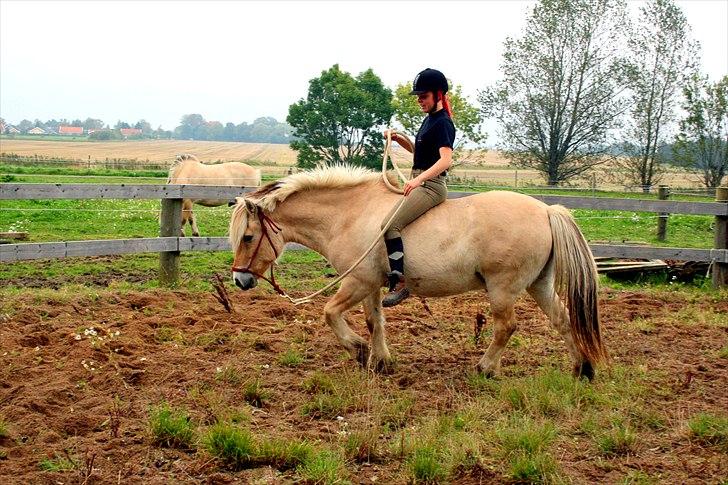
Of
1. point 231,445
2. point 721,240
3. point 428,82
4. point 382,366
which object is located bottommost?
point 382,366

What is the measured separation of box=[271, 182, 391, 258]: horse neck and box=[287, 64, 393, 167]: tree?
34932mm

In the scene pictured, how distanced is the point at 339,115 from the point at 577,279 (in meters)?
37.1

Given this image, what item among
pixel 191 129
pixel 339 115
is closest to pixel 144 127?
pixel 191 129

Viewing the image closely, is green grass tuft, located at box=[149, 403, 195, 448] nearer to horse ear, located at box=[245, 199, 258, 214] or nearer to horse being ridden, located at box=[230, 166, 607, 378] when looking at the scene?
horse being ridden, located at box=[230, 166, 607, 378]

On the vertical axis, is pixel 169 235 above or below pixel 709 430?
above

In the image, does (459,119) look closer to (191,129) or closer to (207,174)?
(207,174)

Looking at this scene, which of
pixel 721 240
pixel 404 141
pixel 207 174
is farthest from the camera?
Answer: pixel 207 174

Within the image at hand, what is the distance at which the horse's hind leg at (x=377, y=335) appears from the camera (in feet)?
20.4

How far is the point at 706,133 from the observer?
29062 millimetres

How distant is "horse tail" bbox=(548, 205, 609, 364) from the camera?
5.96m

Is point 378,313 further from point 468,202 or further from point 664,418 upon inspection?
point 664,418

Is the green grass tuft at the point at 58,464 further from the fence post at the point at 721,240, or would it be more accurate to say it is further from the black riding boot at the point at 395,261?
the fence post at the point at 721,240

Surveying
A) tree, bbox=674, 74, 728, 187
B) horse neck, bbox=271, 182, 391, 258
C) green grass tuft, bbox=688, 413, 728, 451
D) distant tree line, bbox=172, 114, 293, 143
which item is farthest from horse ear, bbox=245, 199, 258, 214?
distant tree line, bbox=172, 114, 293, 143

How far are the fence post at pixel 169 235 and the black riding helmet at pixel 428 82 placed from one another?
16.4ft
